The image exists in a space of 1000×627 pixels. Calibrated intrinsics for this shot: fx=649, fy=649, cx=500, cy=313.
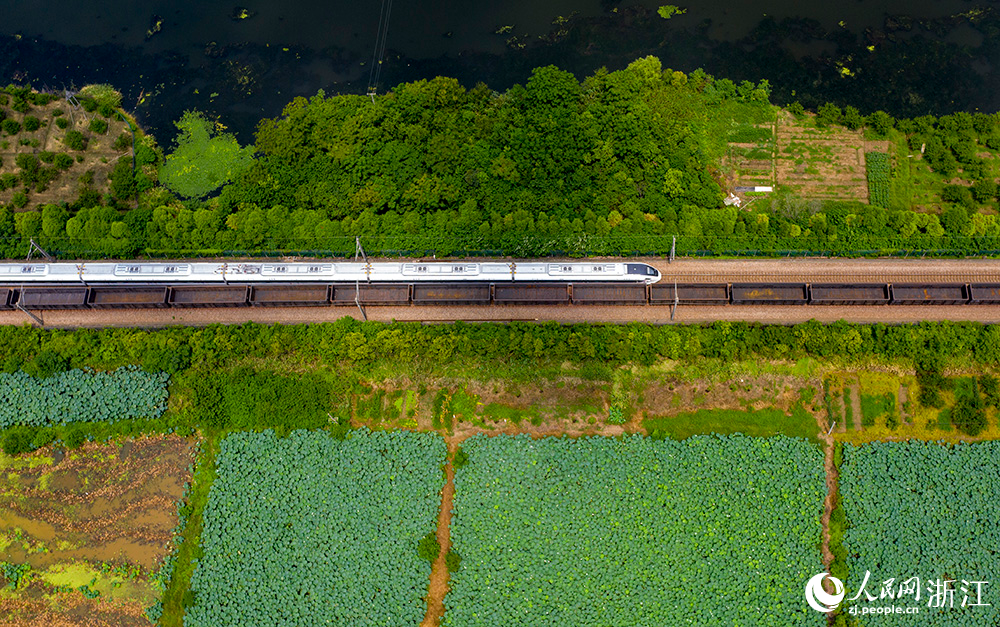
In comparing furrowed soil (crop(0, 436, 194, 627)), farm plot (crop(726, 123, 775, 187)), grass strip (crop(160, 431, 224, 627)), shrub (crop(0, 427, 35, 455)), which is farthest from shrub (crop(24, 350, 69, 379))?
farm plot (crop(726, 123, 775, 187))

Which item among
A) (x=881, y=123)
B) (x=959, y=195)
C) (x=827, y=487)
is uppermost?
(x=881, y=123)

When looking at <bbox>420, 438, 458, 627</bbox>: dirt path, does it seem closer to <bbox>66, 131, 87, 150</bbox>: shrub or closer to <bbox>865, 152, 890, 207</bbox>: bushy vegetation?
<bbox>865, 152, 890, 207</bbox>: bushy vegetation

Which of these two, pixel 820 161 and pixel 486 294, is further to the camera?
pixel 820 161

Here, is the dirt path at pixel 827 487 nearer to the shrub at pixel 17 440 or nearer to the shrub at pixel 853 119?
the shrub at pixel 853 119

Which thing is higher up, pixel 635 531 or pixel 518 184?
pixel 518 184

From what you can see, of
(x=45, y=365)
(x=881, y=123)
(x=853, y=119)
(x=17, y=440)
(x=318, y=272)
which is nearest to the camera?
(x=17, y=440)

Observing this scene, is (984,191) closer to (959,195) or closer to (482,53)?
(959,195)

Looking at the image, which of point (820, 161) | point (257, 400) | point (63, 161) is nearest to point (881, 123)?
point (820, 161)
